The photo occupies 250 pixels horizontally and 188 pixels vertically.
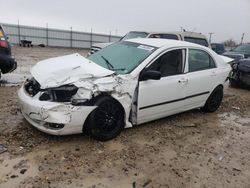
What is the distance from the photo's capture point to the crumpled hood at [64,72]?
13.2 feet

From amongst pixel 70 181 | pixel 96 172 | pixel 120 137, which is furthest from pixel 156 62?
pixel 70 181

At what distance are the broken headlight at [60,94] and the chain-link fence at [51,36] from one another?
29.1 m

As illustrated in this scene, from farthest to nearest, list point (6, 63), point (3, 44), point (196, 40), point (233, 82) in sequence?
point (196, 40) < point (233, 82) < point (6, 63) < point (3, 44)

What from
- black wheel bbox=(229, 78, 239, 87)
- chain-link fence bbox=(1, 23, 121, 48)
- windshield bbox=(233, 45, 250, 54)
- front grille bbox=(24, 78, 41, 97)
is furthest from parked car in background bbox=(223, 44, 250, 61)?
chain-link fence bbox=(1, 23, 121, 48)

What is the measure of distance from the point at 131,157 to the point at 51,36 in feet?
105

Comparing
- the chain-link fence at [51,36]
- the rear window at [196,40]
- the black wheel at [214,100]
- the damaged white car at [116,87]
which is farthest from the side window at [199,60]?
the chain-link fence at [51,36]

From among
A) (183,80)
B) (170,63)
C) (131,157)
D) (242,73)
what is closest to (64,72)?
(131,157)

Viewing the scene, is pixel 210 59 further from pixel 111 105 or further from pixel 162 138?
pixel 111 105

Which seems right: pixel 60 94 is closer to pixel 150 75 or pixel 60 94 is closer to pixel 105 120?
pixel 105 120

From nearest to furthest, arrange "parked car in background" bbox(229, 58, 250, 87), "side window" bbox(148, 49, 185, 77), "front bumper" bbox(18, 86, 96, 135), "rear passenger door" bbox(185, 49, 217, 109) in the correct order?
"front bumper" bbox(18, 86, 96, 135) < "side window" bbox(148, 49, 185, 77) < "rear passenger door" bbox(185, 49, 217, 109) < "parked car in background" bbox(229, 58, 250, 87)

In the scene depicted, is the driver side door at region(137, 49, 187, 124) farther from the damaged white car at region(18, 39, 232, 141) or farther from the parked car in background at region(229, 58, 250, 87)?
the parked car in background at region(229, 58, 250, 87)

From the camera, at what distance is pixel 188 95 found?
542 centimetres

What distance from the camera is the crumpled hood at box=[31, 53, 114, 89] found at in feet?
13.2

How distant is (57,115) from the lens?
12.5ft
